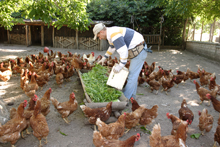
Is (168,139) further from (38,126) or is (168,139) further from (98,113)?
(38,126)

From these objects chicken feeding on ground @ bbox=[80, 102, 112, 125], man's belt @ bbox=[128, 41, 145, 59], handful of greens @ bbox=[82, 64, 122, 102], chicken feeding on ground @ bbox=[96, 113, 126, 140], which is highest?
man's belt @ bbox=[128, 41, 145, 59]

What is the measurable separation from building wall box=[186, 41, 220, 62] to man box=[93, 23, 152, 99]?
9660 millimetres

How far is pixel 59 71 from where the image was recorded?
21.1 ft

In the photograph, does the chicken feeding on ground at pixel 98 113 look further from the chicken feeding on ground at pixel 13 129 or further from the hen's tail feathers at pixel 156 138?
the chicken feeding on ground at pixel 13 129

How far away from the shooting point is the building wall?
37.6 feet

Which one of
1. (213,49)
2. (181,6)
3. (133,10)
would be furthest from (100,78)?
(133,10)

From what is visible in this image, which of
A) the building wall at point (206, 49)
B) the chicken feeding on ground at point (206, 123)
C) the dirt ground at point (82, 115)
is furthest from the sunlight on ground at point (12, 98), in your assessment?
the building wall at point (206, 49)

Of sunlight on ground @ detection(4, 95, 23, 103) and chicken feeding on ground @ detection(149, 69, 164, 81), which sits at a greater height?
chicken feeding on ground @ detection(149, 69, 164, 81)

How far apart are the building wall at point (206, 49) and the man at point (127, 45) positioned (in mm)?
9660

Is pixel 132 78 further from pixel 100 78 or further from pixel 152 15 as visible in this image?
pixel 152 15

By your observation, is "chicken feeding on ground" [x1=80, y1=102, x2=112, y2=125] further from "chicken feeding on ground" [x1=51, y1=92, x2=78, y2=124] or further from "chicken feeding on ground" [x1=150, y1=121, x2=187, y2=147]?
"chicken feeding on ground" [x1=150, y1=121, x2=187, y2=147]

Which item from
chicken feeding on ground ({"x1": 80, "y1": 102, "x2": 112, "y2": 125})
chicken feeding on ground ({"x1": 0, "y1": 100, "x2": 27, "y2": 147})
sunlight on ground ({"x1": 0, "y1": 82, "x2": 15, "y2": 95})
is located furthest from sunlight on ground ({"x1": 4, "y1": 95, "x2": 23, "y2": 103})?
chicken feeding on ground ({"x1": 80, "y1": 102, "x2": 112, "y2": 125})

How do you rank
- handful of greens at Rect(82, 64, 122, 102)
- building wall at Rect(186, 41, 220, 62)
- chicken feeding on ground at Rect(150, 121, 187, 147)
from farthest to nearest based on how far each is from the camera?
Result: building wall at Rect(186, 41, 220, 62) < handful of greens at Rect(82, 64, 122, 102) < chicken feeding on ground at Rect(150, 121, 187, 147)

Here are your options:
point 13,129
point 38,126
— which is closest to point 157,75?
point 38,126
